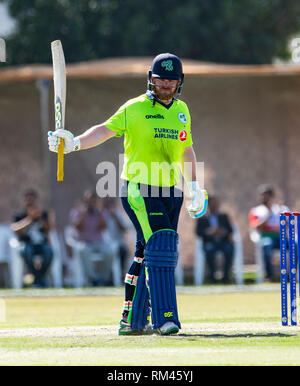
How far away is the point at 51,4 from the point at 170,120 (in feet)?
53.1

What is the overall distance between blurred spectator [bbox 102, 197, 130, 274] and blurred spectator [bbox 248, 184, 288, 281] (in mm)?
2049

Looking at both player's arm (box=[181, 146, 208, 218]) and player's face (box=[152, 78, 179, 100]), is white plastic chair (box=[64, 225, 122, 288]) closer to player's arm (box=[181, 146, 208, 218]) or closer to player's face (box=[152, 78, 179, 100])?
player's arm (box=[181, 146, 208, 218])

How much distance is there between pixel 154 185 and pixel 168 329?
106 cm

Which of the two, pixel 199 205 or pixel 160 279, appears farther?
pixel 199 205

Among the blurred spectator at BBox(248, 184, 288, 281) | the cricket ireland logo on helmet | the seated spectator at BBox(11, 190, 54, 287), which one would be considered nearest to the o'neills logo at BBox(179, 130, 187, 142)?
the cricket ireland logo on helmet

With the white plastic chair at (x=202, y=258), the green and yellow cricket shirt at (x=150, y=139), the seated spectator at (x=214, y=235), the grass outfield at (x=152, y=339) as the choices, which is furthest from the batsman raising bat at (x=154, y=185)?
the white plastic chair at (x=202, y=258)

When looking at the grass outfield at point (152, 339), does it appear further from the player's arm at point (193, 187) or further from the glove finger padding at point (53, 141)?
the glove finger padding at point (53, 141)

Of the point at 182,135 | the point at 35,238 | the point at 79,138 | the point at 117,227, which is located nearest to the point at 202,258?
the point at 117,227

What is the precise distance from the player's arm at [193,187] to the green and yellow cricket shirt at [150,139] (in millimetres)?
194

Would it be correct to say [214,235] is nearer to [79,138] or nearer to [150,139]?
[150,139]

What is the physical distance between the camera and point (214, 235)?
50.7 ft

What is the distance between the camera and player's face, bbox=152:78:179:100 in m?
7.42

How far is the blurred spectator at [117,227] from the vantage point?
1558cm

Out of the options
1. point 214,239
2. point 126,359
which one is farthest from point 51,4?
point 126,359
